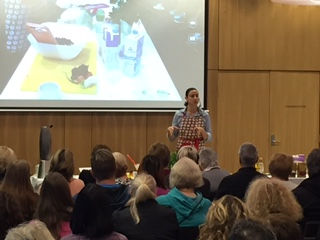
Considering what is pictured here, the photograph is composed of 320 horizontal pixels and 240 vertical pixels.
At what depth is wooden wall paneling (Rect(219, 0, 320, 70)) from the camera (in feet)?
26.5

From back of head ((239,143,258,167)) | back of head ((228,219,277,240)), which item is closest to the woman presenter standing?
back of head ((239,143,258,167))

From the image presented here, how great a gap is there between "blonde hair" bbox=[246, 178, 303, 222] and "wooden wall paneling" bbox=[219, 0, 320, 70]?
5190 millimetres

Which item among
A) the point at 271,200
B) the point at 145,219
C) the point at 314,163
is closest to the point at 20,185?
the point at 145,219

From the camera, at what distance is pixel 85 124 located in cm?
750

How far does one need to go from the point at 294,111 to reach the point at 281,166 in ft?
13.5

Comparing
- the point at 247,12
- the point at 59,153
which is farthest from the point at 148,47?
the point at 59,153

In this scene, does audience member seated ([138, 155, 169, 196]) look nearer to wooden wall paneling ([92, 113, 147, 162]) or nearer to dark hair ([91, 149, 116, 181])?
dark hair ([91, 149, 116, 181])

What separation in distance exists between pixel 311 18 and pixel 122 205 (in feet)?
19.2

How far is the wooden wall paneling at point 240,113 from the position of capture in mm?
8102

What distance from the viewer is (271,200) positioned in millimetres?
2918

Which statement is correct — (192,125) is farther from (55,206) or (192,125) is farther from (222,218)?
(222,218)

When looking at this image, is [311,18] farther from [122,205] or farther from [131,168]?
[122,205]

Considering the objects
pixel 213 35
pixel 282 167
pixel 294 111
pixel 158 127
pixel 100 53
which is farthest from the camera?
pixel 294 111

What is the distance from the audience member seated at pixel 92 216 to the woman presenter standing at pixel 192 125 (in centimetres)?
343
